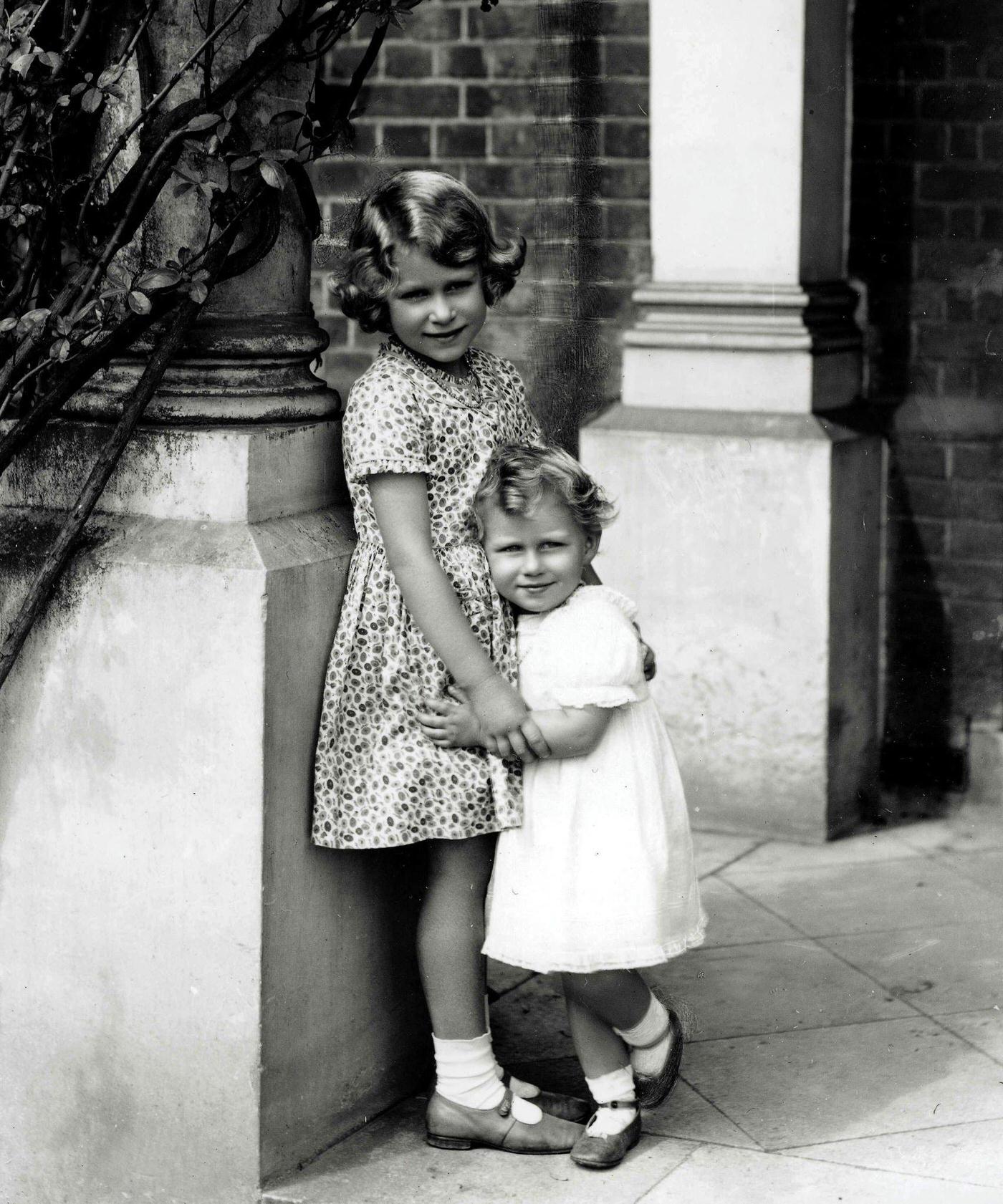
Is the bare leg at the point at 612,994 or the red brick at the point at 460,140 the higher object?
the red brick at the point at 460,140

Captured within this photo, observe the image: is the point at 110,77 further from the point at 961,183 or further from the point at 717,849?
the point at 961,183

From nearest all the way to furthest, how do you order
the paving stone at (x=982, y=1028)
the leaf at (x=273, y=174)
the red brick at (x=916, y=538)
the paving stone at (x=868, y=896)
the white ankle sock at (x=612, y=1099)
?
1. the leaf at (x=273, y=174)
2. the white ankle sock at (x=612, y=1099)
3. the paving stone at (x=982, y=1028)
4. the paving stone at (x=868, y=896)
5. the red brick at (x=916, y=538)

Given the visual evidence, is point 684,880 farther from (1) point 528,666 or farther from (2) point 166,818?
(2) point 166,818

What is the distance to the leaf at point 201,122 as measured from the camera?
Answer: 9.03 feet

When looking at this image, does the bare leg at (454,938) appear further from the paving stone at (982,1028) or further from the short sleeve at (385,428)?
the paving stone at (982,1028)

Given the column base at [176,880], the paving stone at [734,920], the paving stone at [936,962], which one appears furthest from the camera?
the paving stone at [734,920]

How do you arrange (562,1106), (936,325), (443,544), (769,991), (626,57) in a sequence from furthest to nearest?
(626,57) < (936,325) < (769,991) < (562,1106) < (443,544)

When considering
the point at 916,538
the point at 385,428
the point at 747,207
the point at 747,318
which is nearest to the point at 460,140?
the point at 747,207

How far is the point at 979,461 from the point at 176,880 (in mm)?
3050

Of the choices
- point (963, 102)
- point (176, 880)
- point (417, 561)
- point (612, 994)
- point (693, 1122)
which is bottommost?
point (693, 1122)

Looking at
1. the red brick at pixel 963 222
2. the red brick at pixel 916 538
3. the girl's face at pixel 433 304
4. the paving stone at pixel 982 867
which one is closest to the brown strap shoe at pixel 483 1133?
the girl's face at pixel 433 304

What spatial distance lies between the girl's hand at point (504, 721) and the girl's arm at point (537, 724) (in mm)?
14

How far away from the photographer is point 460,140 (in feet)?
19.4

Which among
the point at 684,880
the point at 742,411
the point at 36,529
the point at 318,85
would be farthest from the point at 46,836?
the point at 742,411
